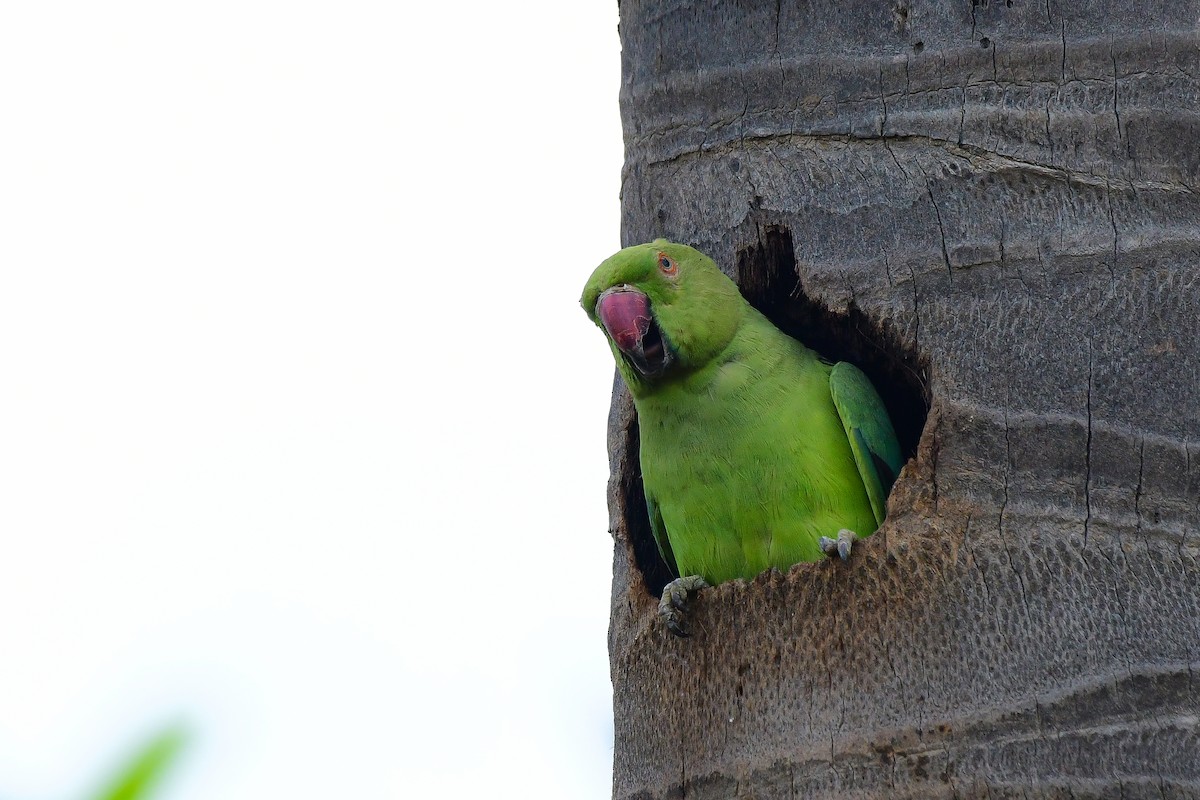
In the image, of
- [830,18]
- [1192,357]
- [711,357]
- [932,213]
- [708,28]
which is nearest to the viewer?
[1192,357]

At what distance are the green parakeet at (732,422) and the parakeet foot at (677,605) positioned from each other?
0.41 meters

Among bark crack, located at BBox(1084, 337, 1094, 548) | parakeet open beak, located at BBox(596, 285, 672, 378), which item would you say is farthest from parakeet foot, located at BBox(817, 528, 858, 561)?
parakeet open beak, located at BBox(596, 285, 672, 378)

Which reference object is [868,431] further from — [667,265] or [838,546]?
[838,546]

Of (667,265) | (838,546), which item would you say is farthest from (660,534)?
(838,546)

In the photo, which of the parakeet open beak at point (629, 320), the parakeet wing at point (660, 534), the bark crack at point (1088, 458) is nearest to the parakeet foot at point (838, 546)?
the bark crack at point (1088, 458)

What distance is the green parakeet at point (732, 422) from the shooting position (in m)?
3.80

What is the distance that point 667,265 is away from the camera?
12.3 feet

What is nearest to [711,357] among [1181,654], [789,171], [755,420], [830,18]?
[755,420]

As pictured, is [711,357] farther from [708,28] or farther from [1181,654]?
[1181,654]

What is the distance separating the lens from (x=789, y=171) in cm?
331

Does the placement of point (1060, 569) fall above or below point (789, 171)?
below

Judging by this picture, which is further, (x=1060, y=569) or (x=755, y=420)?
(x=755, y=420)

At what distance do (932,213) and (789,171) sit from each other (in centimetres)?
40

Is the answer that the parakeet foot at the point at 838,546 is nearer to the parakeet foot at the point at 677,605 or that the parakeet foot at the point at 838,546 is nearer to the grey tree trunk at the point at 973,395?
the grey tree trunk at the point at 973,395
